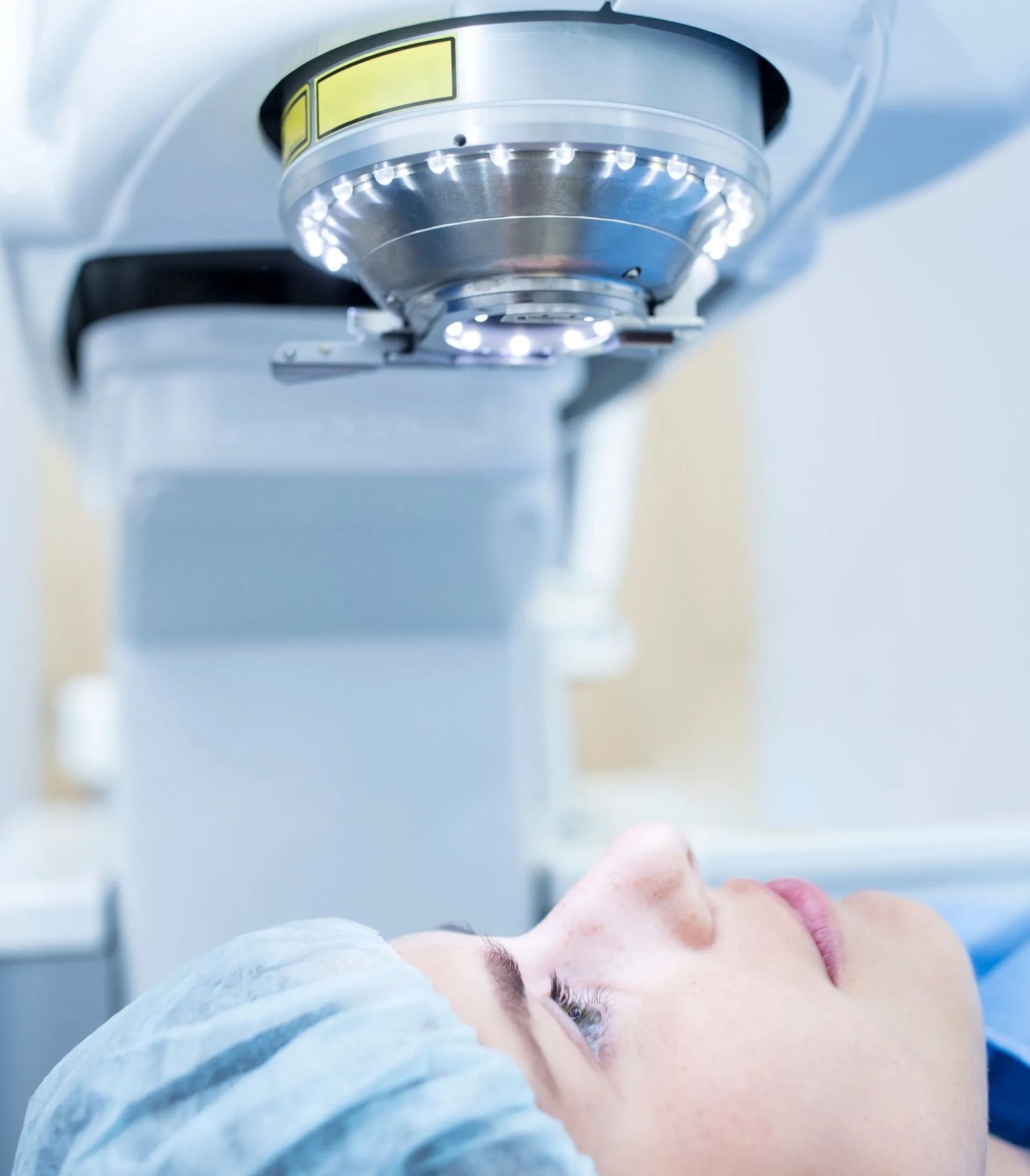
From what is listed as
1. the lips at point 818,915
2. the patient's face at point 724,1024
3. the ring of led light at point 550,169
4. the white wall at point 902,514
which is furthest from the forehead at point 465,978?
the white wall at point 902,514

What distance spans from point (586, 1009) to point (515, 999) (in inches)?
1.9

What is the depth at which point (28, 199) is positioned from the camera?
0.51 m

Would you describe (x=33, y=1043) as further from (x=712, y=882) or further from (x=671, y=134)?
(x=671, y=134)

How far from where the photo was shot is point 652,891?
64 cm

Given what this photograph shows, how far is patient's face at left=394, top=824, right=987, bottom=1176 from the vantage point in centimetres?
54

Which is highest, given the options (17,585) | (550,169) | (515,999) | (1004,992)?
(550,169)

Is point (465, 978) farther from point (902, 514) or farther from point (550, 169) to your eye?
point (902, 514)

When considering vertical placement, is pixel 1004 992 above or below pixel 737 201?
below

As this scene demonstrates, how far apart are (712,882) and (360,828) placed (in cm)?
28

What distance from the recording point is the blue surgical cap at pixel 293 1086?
0.50m

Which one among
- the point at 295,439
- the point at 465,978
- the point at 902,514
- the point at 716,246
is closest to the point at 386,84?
the point at 716,246

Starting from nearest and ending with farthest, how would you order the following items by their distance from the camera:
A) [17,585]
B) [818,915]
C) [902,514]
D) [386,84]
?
[386,84] → [818,915] → [902,514] → [17,585]

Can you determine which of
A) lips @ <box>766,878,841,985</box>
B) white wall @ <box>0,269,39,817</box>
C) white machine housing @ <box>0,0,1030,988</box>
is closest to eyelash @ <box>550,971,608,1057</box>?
lips @ <box>766,878,841,985</box>

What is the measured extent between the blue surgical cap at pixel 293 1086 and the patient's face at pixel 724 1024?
0.03m
